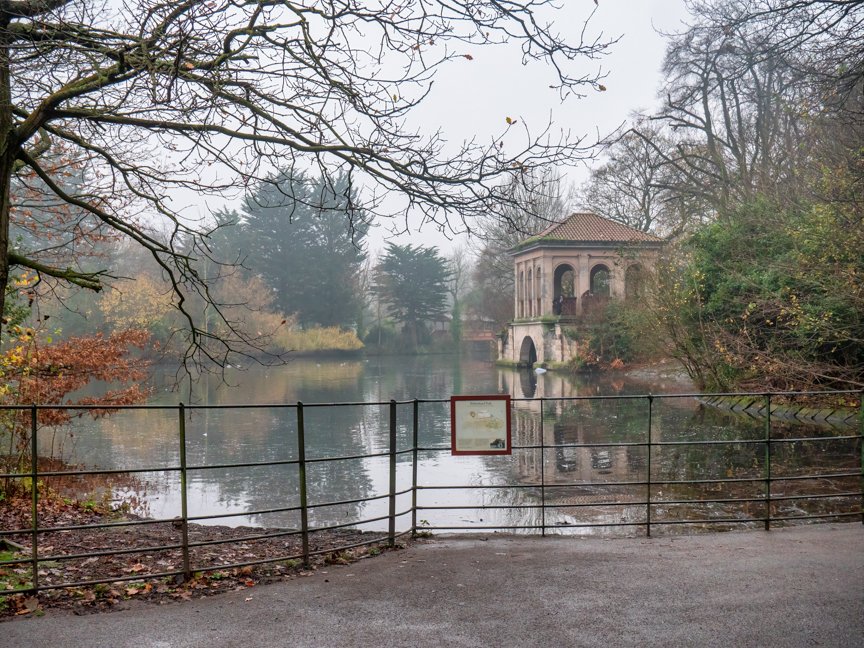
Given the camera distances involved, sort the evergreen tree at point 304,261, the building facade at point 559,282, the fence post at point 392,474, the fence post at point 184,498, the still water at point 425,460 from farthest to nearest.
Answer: the evergreen tree at point 304,261
the building facade at point 559,282
the still water at point 425,460
the fence post at point 392,474
the fence post at point 184,498

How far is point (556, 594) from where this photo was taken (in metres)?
5.34

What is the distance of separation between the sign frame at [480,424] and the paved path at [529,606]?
2.97ft

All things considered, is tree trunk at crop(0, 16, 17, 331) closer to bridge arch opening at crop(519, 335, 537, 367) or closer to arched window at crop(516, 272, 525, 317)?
bridge arch opening at crop(519, 335, 537, 367)

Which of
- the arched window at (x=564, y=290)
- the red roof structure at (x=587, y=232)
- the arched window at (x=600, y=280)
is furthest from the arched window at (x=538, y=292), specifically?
the arched window at (x=600, y=280)

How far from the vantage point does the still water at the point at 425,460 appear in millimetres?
12000

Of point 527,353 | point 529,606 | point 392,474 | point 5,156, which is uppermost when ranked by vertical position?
point 5,156

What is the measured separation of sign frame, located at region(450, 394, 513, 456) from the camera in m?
7.10

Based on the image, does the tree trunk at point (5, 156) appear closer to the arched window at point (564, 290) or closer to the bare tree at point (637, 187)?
the bare tree at point (637, 187)

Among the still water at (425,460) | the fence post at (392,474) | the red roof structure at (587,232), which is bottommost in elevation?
the still water at (425,460)

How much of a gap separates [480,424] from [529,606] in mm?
2269

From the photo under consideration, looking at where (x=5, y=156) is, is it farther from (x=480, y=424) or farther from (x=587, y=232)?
(x=587, y=232)

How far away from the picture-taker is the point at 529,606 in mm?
5082

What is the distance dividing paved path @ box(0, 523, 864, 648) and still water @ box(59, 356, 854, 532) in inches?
27.4

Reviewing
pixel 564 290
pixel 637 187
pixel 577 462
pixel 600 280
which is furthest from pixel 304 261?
pixel 577 462
